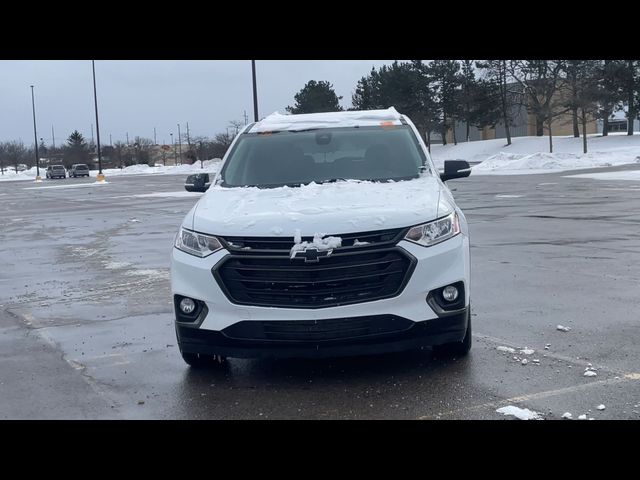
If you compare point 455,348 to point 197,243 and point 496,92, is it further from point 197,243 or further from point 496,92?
point 496,92

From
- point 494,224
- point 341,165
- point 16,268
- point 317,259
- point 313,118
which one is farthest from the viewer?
point 494,224

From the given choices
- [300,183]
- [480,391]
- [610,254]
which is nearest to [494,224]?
[610,254]

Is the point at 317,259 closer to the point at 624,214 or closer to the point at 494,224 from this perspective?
the point at 494,224

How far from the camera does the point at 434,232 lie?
5.19 meters

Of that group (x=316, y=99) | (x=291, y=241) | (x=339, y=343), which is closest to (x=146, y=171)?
(x=316, y=99)

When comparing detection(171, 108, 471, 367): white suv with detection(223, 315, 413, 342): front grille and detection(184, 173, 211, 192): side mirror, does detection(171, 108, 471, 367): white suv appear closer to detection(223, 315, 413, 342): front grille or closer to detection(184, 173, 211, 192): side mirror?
detection(223, 315, 413, 342): front grille

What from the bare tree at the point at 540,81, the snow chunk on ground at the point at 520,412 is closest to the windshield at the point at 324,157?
the snow chunk on ground at the point at 520,412

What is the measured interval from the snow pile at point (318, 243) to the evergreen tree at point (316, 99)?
69.3 meters

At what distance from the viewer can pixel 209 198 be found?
6.02 meters

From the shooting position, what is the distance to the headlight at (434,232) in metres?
5.10

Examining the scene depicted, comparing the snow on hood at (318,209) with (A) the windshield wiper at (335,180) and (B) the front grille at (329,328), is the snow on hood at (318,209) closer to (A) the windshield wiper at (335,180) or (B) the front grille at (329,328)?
(A) the windshield wiper at (335,180)

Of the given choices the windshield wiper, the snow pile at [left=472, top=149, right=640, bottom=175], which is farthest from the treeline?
the windshield wiper

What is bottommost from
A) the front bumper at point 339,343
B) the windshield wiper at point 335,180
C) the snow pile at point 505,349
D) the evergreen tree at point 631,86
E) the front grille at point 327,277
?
the snow pile at point 505,349

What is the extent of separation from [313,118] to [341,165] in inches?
41.6
